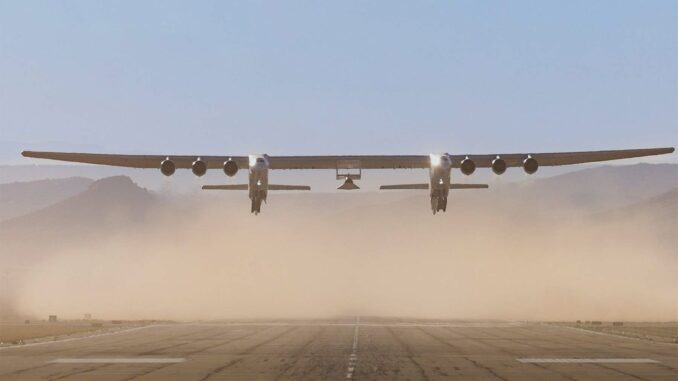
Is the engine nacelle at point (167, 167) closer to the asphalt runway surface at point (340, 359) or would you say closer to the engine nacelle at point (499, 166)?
the asphalt runway surface at point (340, 359)

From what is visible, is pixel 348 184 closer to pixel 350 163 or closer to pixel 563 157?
pixel 350 163

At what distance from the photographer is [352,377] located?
125 feet

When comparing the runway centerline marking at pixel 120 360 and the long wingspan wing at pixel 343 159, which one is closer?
the runway centerline marking at pixel 120 360

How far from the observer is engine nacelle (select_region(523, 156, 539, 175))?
166 ft

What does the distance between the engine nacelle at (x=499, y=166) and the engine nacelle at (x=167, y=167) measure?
17.8 meters

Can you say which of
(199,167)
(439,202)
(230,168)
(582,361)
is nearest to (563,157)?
(439,202)

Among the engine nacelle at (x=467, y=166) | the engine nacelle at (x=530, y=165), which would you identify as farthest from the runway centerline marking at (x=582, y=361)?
the engine nacelle at (x=467, y=166)

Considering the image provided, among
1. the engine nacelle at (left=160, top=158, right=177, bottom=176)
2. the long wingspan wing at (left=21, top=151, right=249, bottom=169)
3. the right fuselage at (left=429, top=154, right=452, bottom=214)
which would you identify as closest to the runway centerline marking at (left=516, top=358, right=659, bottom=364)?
the right fuselage at (left=429, top=154, right=452, bottom=214)

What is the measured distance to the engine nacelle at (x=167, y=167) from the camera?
50053 millimetres

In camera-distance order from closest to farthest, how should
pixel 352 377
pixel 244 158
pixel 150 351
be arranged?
pixel 352 377 < pixel 244 158 < pixel 150 351

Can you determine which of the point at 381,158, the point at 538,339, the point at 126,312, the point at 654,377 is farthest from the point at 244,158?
the point at 126,312

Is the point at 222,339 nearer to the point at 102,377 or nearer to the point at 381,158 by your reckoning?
the point at 381,158

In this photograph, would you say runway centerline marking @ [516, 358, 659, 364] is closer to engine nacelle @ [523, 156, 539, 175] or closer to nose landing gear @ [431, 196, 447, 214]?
nose landing gear @ [431, 196, 447, 214]

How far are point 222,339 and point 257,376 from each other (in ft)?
107
